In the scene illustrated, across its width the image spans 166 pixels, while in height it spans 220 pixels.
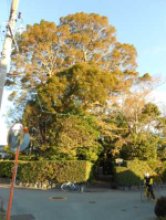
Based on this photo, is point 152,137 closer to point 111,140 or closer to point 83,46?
point 111,140

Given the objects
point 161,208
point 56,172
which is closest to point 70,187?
point 56,172

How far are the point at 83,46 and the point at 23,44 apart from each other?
5.76m

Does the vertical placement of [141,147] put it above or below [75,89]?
below

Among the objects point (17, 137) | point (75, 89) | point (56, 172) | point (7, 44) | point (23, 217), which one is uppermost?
point (75, 89)

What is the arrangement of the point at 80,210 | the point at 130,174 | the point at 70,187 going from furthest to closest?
1. the point at 130,174
2. the point at 70,187
3. the point at 80,210

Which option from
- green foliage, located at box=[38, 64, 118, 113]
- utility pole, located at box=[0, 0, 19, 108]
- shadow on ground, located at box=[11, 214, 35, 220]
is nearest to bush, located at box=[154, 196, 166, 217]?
shadow on ground, located at box=[11, 214, 35, 220]

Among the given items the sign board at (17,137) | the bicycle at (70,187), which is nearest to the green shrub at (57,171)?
the bicycle at (70,187)

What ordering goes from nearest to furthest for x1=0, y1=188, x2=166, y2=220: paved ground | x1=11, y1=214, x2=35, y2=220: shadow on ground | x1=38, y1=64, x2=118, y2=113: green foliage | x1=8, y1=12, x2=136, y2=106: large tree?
x1=11, y1=214, x2=35, y2=220: shadow on ground, x1=0, y1=188, x2=166, y2=220: paved ground, x1=38, y1=64, x2=118, y2=113: green foliage, x1=8, y1=12, x2=136, y2=106: large tree

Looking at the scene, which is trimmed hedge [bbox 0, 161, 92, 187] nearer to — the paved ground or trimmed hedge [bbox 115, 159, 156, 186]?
trimmed hedge [bbox 115, 159, 156, 186]

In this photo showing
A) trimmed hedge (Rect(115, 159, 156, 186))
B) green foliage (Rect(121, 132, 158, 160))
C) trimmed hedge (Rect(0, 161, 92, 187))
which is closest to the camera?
trimmed hedge (Rect(0, 161, 92, 187))

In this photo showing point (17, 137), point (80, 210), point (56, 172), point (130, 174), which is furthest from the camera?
point (130, 174)

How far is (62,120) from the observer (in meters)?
23.9

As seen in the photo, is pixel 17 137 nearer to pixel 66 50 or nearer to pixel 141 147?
pixel 141 147

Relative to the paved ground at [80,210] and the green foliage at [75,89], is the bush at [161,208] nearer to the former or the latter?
the paved ground at [80,210]
